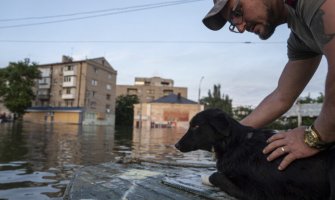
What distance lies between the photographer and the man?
182 centimetres

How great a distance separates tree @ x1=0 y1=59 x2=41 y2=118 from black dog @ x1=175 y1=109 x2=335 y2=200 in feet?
267

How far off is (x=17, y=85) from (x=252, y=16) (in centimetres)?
8351

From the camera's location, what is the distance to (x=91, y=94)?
281 ft

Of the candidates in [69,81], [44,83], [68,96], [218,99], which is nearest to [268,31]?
[218,99]

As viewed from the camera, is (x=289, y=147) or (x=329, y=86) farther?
(x=289, y=147)

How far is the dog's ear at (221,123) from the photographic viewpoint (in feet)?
9.77

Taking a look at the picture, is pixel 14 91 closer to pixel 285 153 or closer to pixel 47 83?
pixel 47 83

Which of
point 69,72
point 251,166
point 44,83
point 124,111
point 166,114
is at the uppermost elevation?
point 69,72

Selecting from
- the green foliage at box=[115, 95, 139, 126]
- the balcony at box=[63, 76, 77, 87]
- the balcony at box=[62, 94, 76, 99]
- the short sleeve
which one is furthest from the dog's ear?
the green foliage at box=[115, 95, 139, 126]

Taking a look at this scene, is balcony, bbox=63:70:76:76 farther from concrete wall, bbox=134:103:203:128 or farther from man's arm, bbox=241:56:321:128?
man's arm, bbox=241:56:321:128

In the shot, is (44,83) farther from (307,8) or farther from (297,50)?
(307,8)

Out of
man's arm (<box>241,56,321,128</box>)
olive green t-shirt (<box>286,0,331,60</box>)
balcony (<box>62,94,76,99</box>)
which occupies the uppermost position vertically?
balcony (<box>62,94,76,99</box>)

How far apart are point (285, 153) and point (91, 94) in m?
85.4

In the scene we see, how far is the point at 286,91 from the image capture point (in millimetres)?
3111
